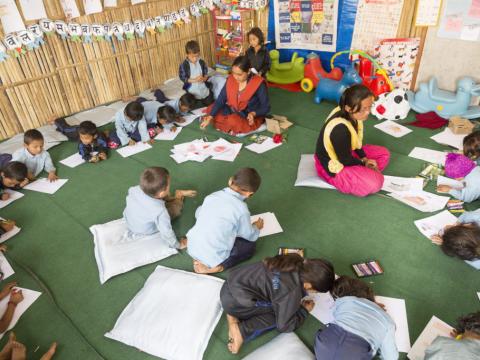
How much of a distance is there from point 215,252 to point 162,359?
0.72m

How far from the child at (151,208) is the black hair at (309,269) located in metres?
1.01

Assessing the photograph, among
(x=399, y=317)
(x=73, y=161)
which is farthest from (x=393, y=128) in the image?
(x=73, y=161)

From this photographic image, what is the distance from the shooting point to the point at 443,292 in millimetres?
2361

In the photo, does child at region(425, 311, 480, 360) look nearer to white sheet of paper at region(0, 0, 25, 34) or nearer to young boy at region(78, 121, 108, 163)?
young boy at region(78, 121, 108, 163)

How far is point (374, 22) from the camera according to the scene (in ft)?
15.7

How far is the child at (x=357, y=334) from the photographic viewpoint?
1730 millimetres

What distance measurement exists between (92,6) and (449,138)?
471 cm

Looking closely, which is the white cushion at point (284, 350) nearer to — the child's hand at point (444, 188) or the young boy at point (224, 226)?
the young boy at point (224, 226)

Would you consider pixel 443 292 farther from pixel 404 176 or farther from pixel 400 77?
pixel 400 77

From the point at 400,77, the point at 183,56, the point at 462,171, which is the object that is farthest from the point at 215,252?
the point at 183,56

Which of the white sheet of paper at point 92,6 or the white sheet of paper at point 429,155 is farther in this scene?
the white sheet of paper at point 92,6

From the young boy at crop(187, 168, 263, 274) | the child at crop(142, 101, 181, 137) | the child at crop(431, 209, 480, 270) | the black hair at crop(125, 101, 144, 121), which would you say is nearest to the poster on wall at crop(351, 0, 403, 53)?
the child at crop(142, 101, 181, 137)

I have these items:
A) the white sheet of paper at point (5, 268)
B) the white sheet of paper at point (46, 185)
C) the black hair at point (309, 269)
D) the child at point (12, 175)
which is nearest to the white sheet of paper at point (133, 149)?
the white sheet of paper at point (46, 185)

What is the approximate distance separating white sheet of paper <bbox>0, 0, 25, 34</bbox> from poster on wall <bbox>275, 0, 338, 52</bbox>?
3.65m
